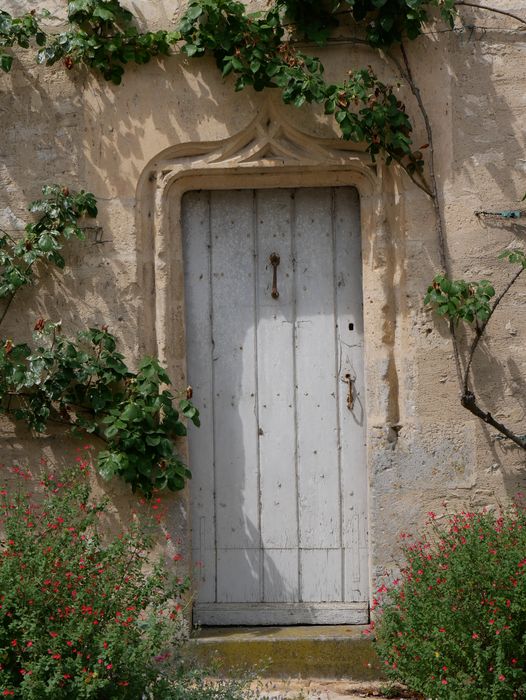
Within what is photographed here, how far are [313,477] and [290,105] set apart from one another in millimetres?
1763

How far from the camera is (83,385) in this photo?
16.5 ft

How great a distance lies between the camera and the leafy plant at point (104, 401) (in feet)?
16.1

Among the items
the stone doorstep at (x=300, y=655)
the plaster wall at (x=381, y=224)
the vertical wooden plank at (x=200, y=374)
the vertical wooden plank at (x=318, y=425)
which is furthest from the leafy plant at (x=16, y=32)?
the stone doorstep at (x=300, y=655)

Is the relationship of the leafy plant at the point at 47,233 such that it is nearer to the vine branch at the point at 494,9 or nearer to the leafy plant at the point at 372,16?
the leafy plant at the point at 372,16

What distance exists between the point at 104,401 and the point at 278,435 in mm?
856

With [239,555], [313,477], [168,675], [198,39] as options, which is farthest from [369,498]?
[198,39]

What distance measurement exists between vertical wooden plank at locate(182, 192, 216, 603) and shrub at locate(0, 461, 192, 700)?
80 centimetres

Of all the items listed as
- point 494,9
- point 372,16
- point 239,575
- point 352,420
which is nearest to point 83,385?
point 239,575

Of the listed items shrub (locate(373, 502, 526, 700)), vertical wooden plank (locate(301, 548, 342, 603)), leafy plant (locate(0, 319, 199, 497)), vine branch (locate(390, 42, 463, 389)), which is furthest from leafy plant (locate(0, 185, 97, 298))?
shrub (locate(373, 502, 526, 700))

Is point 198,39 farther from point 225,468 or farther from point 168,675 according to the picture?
point 168,675

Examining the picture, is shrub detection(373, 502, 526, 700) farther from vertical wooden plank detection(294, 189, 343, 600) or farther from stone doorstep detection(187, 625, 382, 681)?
vertical wooden plank detection(294, 189, 343, 600)

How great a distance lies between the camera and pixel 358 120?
16.1 ft

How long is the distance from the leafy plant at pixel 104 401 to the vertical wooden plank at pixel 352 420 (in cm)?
77

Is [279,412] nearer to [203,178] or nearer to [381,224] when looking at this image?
[381,224]
